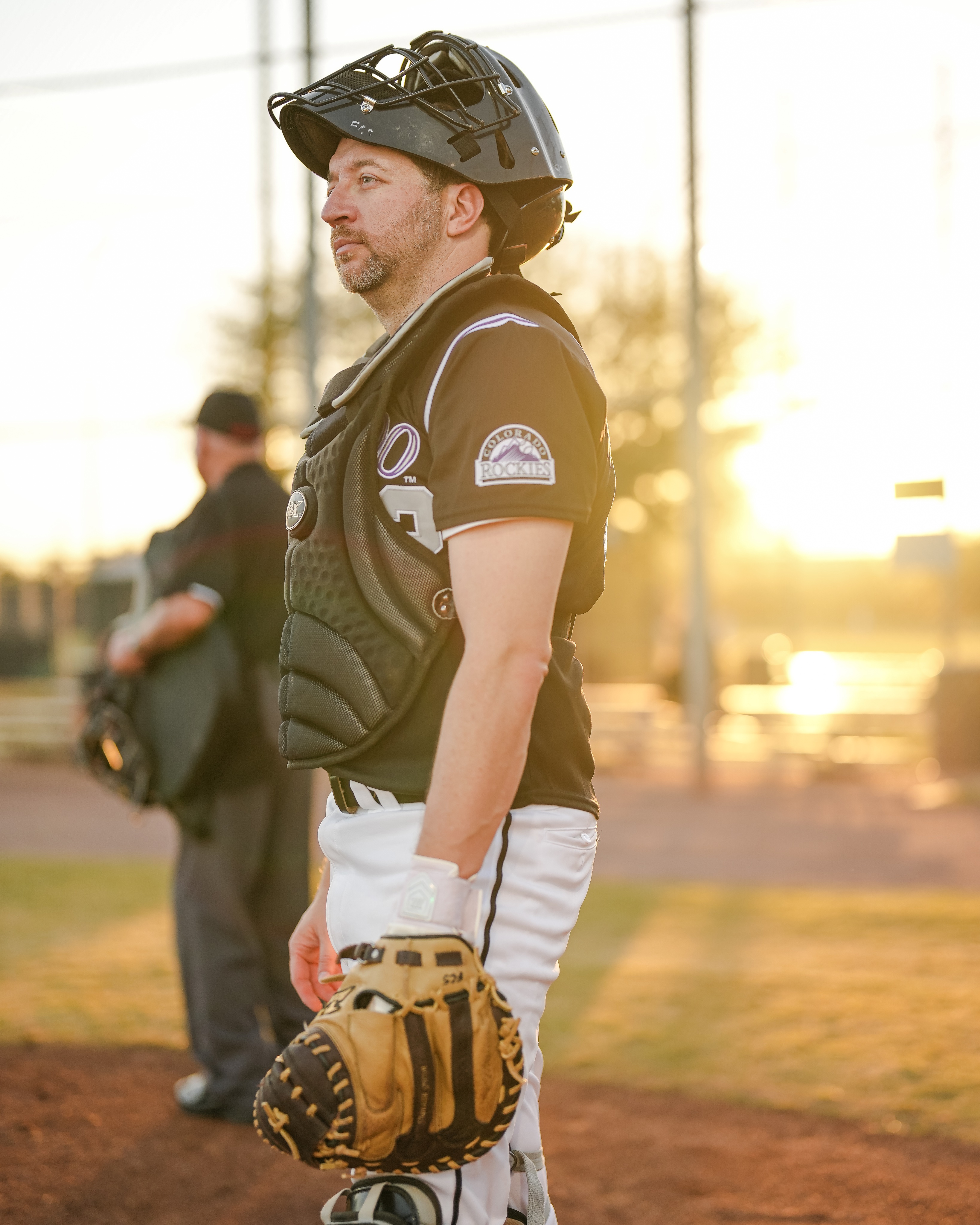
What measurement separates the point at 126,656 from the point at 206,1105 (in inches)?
58.0

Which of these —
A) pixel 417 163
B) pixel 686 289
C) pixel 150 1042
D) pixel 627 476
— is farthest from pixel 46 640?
pixel 417 163

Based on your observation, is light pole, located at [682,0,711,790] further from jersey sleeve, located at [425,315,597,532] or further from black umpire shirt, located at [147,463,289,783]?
jersey sleeve, located at [425,315,597,532]

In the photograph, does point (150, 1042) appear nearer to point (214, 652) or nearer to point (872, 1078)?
point (214, 652)

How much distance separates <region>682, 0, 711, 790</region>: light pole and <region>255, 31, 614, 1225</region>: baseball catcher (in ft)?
31.3

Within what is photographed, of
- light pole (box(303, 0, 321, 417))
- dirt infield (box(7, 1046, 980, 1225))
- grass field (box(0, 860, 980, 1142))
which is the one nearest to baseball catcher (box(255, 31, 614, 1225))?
dirt infield (box(7, 1046, 980, 1225))

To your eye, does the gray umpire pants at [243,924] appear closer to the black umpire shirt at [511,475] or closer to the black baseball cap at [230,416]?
the black baseball cap at [230,416]

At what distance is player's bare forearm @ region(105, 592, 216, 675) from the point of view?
3984 mm

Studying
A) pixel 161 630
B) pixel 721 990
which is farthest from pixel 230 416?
Answer: pixel 721 990

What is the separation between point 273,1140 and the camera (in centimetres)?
162

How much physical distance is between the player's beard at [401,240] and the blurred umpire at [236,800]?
2204mm

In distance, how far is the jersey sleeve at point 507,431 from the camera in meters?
1.64

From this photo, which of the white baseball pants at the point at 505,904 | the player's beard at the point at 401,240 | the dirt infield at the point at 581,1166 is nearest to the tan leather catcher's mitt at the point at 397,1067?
the white baseball pants at the point at 505,904

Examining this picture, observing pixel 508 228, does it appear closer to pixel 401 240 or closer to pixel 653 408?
pixel 401 240

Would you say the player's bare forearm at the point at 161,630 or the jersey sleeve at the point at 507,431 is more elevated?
the jersey sleeve at the point at 507,431
